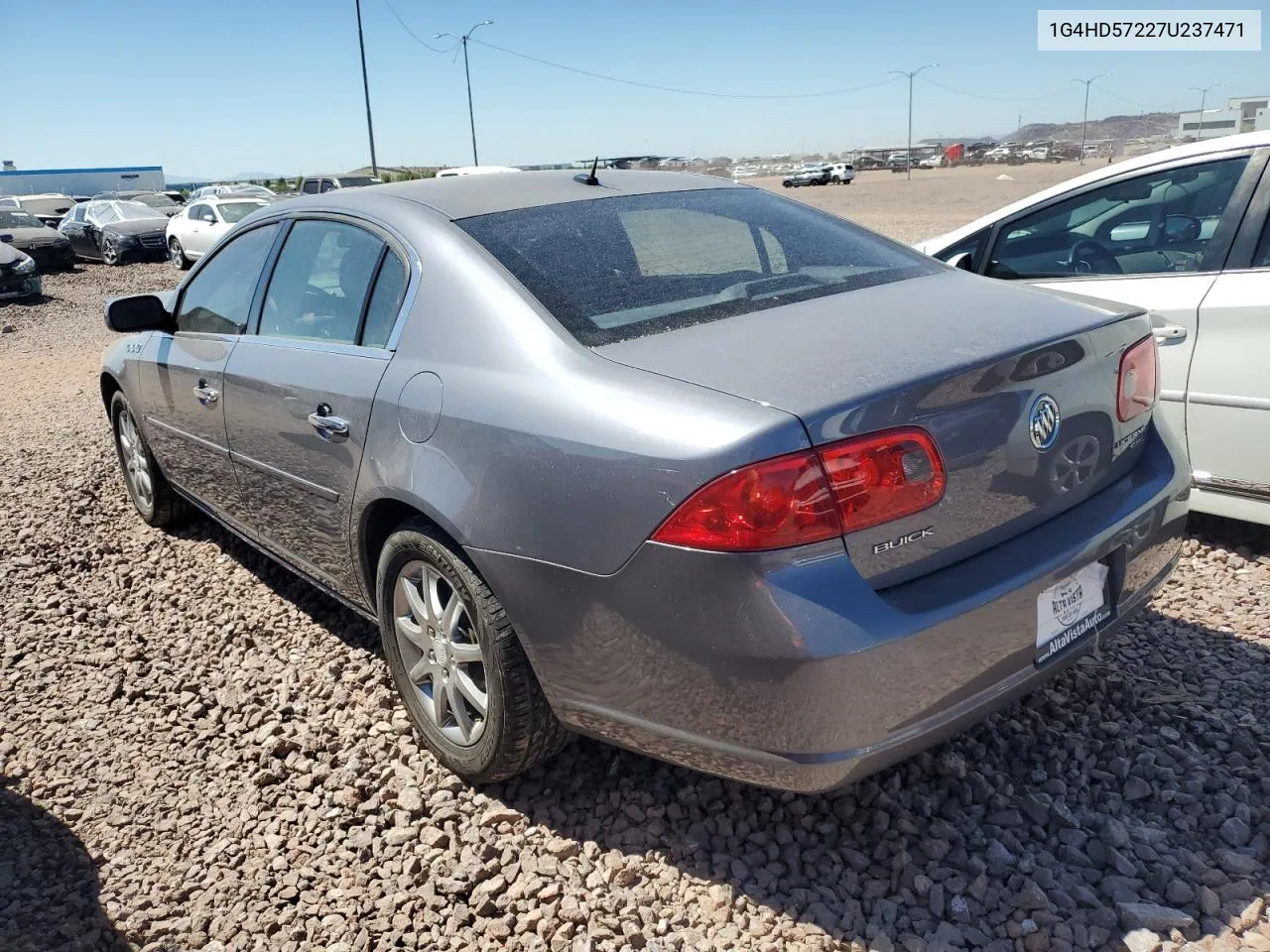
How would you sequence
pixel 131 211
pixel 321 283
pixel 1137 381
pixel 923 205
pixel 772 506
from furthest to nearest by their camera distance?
pixel 923 205 < pixel 131 211 < pixel 321 283 < pixel 1137 381 < pixel 772 506

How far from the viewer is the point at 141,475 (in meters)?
5.24

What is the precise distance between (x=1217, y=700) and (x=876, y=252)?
1.69 meters


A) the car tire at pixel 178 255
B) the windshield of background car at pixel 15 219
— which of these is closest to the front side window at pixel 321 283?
the car tire at pixel 178 255

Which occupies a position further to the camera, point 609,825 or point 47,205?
point 47,205

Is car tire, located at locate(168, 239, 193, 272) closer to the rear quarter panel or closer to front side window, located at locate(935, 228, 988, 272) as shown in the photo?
front side window, located at locate(935, 228, 988, 272)

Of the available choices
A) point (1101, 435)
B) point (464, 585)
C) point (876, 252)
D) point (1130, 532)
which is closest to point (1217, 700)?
point (1130, 532)

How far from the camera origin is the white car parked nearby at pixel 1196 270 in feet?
12.4

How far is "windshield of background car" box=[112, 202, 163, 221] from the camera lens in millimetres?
24927

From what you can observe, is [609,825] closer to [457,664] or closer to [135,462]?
[457,664]

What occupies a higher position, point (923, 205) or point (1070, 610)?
point (923, 205)

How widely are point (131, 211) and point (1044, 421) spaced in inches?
1080

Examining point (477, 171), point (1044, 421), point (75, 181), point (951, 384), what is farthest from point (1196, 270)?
point (75, 181)

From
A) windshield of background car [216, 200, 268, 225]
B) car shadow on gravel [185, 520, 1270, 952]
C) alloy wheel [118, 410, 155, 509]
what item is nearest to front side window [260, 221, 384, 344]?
car shadow on gravel [185, 520, 1270, 952]

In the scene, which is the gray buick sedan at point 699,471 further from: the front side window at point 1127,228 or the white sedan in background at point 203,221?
the white sedan in background at point 203,221
